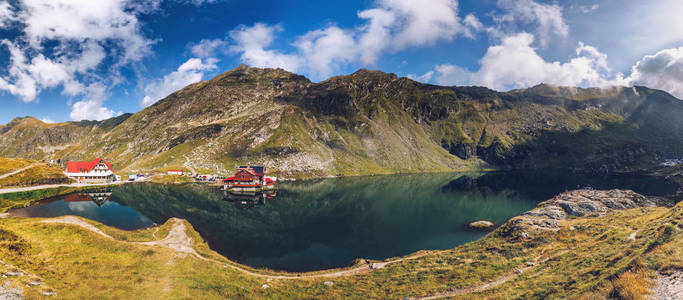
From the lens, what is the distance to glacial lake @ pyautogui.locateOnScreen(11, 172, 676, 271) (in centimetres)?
5347

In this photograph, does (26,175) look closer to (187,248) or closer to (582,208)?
(187,248)

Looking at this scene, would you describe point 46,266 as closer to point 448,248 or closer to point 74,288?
point 74,288

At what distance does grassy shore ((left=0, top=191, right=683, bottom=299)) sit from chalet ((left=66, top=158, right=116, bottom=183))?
383 feet

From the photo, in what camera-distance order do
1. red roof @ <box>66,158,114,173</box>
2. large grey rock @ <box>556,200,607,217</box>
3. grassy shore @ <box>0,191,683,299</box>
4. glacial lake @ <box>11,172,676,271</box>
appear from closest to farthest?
1. grassy shore @ <box>0,191,683,299</box>
2. glacial lake @ <box>11,172,676,271</box>
3. large grey rock @ <box>556,200,607,217</box>
4. red roof @ <box>66,158,114,173</box>

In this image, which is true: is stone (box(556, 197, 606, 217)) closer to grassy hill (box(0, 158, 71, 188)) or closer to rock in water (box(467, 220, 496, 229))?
rock in water (box(467, 220, 496, 229))

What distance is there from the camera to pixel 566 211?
64.8 metres

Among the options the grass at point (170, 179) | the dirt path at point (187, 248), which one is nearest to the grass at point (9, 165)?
the grass at point (170, 179)

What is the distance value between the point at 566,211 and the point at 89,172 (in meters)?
196

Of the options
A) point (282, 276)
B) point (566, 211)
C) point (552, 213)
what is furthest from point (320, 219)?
point (566, 211)

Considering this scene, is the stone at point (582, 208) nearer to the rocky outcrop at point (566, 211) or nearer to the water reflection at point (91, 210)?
the rocky outcrop at point (566, 211)

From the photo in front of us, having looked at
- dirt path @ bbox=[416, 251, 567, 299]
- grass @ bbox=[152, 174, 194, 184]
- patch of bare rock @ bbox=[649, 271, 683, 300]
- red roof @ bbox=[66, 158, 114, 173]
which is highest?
red roof @ bbox=[66, 158, 114, 173]

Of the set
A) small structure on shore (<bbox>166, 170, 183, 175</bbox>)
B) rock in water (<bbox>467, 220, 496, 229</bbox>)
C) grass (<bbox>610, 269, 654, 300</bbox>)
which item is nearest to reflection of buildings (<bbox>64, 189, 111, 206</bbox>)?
small structure on shore (<bbox>166, 170, 183, 175</bbox>)

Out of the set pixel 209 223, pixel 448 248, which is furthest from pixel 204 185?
pixel 448 248

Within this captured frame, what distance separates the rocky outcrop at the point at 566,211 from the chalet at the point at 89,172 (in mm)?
175938
